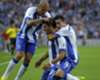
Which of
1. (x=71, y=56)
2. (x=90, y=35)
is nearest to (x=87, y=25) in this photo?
(x=90, y=35)

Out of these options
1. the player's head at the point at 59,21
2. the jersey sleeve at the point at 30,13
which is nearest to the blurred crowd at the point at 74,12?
the jersey sleeve at the point at 30,13

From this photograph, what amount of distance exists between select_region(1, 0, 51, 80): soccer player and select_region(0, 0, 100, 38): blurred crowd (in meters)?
26.8

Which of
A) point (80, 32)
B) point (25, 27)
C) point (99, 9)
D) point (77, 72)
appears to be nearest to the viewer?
point (25, 27)

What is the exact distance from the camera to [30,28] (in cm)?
1366

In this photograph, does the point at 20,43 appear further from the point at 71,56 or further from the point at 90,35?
the point at 90,35

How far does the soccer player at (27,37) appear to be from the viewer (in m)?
13.3

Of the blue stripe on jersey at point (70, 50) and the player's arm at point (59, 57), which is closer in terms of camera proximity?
the player's arm at point (59, 57)

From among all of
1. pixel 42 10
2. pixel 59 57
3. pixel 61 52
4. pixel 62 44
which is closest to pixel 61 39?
pixel 62 44

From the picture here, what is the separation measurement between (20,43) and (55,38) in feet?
11.3

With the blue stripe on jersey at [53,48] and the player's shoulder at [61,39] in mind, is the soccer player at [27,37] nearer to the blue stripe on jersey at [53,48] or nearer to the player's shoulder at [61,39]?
the blue stripe on jersey at [53,48]

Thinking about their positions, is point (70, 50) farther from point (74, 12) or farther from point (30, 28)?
point (74, 12)

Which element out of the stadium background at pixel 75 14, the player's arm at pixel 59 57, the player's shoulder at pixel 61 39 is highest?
the player's shoulder at pixel 61 39

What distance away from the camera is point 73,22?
1697 inches

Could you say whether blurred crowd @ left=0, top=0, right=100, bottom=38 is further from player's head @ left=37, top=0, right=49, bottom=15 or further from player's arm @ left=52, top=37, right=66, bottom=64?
player's arm @ left=52, top=37, right=66, bottom=64
